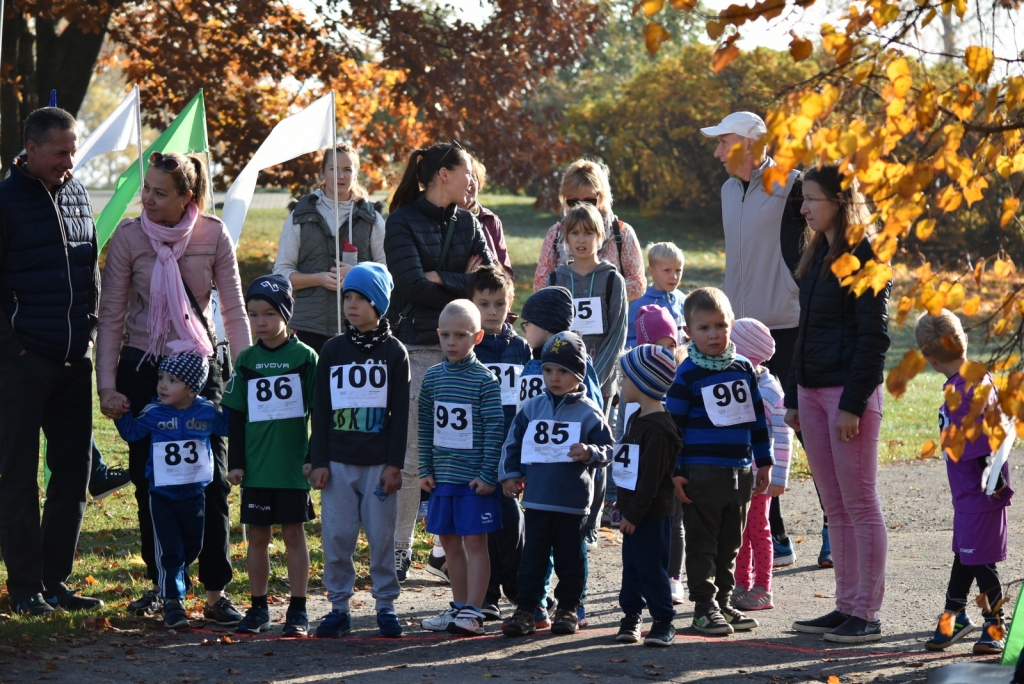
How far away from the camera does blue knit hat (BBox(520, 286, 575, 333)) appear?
6539 millimetres

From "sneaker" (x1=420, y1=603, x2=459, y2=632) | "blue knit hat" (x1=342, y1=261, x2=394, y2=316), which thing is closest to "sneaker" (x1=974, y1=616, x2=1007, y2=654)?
"sneaker" (x1=420, y1=603, x2=459, y2=632)

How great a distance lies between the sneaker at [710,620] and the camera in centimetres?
625

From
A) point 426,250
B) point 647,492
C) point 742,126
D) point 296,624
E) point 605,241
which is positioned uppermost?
point 742,126

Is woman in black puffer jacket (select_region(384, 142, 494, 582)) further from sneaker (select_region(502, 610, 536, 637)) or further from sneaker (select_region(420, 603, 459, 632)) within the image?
sneaker (select_region(502, 610, 536, 637))

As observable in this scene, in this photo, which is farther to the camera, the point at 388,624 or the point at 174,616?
the point at 174,616

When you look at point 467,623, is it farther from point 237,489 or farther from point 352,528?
point 237,489

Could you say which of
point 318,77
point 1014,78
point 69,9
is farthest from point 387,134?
point 1014,78

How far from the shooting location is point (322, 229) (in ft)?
28.5

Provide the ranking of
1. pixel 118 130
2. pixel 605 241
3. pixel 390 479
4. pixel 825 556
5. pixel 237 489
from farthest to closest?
pixel 237 489
pixel 118 130
pixel 605 241
pixel 825 556
pixel 390 479

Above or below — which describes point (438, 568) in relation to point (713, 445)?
below

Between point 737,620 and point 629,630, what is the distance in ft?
2.33

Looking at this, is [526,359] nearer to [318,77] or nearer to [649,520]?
[649,520]

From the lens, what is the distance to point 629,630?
6020 millimetres

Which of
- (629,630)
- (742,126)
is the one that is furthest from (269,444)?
(742,126)
